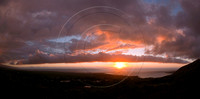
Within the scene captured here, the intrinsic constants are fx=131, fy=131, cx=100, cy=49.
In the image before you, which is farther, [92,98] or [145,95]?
[92,98]

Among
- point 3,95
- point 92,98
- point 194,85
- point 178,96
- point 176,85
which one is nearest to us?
point 178,96

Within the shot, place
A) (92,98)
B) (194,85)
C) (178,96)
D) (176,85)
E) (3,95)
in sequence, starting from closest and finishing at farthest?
(178,96)
(194,85)
(176,85)
(92,98)
(3,95)

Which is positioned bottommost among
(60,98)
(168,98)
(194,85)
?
(60,98)

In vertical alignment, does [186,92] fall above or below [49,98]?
above

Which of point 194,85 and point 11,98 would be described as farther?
point 11,98

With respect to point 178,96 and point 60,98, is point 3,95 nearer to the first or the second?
point 60,98

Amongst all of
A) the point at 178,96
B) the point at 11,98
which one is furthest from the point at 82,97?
the point at 178,96

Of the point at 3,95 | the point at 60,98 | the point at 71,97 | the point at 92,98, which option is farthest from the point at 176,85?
the point at 3,95

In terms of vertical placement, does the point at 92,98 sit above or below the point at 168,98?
Result: below

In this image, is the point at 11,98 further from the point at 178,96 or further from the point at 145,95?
the point at 178,96
